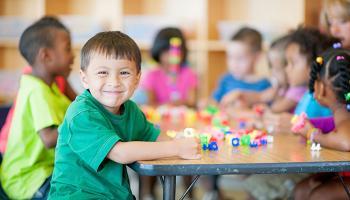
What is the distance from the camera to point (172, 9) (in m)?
5.38

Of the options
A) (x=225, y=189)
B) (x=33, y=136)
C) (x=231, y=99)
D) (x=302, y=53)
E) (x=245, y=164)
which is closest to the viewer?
(x=245, y=164)

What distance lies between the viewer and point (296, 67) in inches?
121

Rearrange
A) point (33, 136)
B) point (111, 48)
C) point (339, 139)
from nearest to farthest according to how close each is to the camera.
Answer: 1. point (111, 48)
2. point (339, 139)
3. point (33, 136)

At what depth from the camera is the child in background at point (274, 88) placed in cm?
353

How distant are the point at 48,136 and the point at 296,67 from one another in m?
1.42

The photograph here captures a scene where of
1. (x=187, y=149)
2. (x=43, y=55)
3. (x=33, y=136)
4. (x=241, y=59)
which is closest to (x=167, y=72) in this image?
(x=241, y=59)

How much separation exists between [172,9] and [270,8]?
0.88 m

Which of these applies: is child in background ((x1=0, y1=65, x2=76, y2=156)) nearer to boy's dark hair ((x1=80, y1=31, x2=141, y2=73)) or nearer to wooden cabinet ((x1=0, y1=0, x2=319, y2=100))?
boy's dark hair ((x1=80, y1=31, x2=141, y2=73))

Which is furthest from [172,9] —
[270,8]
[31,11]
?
[31,11]

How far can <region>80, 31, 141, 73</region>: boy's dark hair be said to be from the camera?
75.2 inches

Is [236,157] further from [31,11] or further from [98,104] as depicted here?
[31,11]

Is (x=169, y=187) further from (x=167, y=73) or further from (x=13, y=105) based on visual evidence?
(x=167, y=73)

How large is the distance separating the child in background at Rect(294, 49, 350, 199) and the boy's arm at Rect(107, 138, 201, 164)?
56 centimetres

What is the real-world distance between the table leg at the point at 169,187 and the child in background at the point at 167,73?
8.24ft
